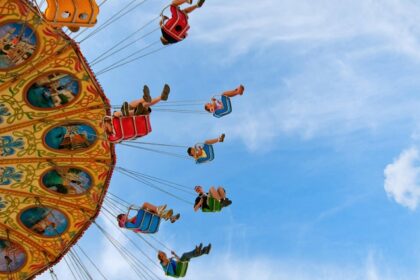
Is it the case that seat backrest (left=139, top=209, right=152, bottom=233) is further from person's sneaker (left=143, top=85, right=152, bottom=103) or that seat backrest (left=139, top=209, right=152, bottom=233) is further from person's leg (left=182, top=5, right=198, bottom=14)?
person's leg (left=182, top=5, right=198, bottom=14)

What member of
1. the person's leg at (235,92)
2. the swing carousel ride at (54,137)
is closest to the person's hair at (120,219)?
the swing carousel ride at (54,137)

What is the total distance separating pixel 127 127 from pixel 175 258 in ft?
15.5

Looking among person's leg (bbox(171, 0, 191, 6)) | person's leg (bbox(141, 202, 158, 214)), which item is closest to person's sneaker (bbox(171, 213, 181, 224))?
person's leg (bbox(141, 202, 158, 214))

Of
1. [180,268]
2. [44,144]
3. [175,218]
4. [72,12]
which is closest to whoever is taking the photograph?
[72,12]

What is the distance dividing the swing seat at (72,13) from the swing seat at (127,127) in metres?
2.35

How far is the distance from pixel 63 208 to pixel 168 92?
18.9ft

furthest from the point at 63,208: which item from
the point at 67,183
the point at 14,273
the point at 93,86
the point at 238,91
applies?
the point at 238,91

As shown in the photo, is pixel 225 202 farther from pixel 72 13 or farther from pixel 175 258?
pixel 72 13

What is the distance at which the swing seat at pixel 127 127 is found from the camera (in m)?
11.1

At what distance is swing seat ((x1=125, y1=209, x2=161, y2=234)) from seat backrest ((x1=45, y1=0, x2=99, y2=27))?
5.63m

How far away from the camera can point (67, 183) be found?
13.9 metres

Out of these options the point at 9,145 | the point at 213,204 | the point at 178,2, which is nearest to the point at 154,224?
the point at 213,204

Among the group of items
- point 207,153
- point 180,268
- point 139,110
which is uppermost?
point 207,153

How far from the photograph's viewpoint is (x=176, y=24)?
1141cm
